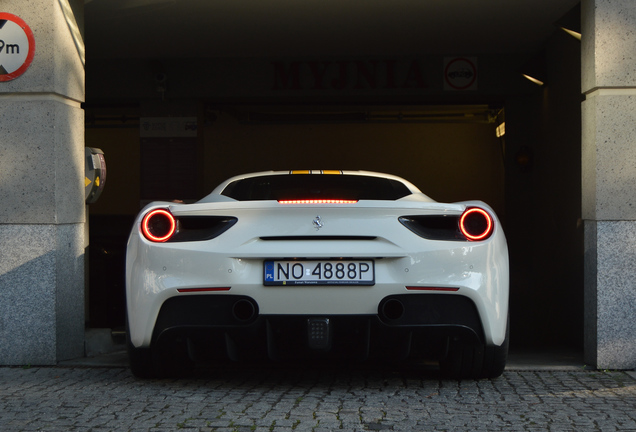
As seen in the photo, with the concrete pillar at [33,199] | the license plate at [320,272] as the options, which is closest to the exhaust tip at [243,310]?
the license plate at [320,272]

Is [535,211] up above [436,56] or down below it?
below

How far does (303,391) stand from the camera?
12.5 feet

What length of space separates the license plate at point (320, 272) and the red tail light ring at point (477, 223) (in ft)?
1.69

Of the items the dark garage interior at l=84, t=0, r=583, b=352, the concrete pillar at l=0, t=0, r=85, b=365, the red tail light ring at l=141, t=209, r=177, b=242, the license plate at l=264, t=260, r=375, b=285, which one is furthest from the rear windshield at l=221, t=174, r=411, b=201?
the dark garage interior at l=84, t=0, r=583, b=352

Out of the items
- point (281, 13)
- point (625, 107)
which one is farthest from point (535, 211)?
point (625, 107)

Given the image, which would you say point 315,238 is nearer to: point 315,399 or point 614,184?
point 315,399

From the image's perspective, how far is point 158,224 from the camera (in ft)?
12.2

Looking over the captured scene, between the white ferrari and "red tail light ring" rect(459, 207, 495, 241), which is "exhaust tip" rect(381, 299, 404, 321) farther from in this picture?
"red tail light ring" rect(459, 207, 495, 241)

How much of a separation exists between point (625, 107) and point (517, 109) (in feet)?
22.2

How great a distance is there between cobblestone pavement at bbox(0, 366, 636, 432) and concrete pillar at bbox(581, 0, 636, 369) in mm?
266

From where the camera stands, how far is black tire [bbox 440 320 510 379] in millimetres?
3943

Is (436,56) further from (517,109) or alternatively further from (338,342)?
(338,342)

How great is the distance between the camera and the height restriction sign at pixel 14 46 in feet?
15.6

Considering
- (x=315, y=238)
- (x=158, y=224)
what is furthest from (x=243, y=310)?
(x=158, y=224)
